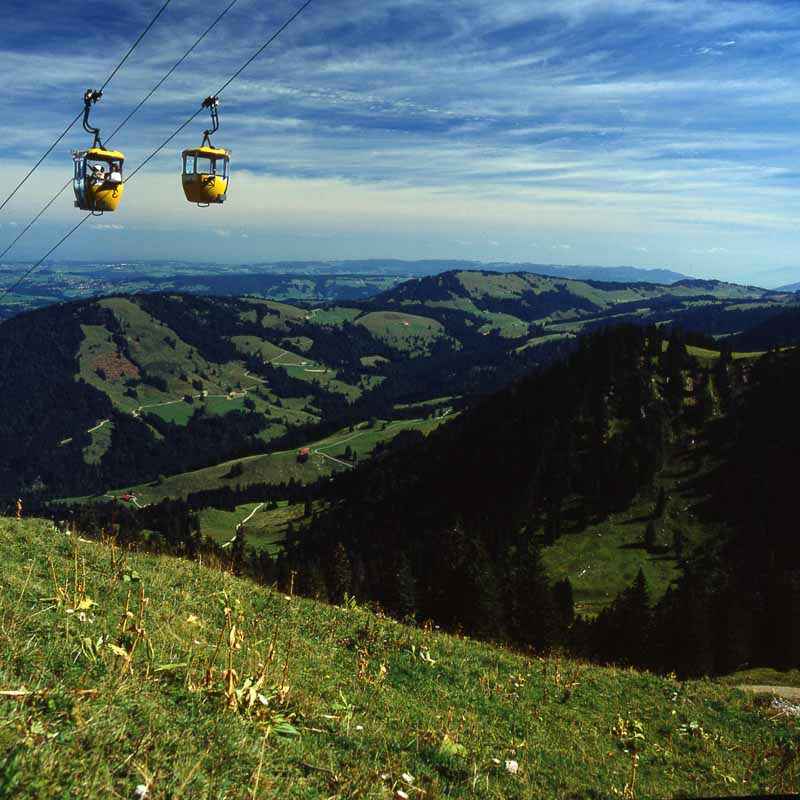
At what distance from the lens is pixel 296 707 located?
8656 mm

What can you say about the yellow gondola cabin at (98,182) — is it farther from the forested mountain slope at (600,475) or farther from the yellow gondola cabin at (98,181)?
the forested mountain slope at (600,475)

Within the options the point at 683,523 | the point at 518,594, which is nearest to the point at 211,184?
the point at 518,594

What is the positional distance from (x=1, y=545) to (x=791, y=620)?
79.4 m

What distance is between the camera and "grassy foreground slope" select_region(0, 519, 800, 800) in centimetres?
586

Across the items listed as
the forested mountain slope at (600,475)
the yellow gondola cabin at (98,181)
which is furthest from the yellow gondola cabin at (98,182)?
the forested mountain slope at (600,475)

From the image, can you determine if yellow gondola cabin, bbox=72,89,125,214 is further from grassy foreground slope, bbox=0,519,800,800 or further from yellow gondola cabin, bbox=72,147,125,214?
grassy foreground slope, bbox=0,519,800,800

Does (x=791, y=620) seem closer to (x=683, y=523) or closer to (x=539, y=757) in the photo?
(x=683, y=523)

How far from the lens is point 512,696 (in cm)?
1452

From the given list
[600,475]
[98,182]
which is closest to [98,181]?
[98,182]

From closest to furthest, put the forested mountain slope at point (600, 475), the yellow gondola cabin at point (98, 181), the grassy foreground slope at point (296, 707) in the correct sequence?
1. the grassy foreground slope at point (296, 707)
2. the yellow gondola cabin at point (98, 181)
3. the forested mountain slope at point (600, 475)

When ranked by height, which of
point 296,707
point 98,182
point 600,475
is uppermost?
point 98,182

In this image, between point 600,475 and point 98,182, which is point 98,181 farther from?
point 600,475

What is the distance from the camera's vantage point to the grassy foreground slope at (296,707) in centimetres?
586

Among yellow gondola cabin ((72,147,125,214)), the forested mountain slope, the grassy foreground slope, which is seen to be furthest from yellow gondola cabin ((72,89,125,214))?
the forested mountain slope
